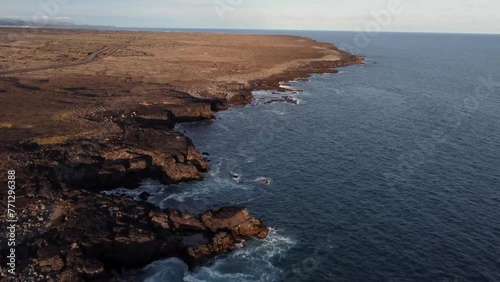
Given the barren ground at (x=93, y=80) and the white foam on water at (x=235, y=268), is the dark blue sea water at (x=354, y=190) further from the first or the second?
the barren ground at (x=93, y=80)

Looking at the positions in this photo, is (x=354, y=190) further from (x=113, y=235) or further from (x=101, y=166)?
(x=101, y=166)

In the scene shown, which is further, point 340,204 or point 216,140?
point 216,140

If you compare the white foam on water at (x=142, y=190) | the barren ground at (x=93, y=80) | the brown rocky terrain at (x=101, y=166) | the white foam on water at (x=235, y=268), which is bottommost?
the white foam on water at (x=235, y=268)

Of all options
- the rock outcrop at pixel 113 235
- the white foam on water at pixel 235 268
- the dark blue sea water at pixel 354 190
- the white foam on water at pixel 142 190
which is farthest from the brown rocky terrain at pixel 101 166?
the dark blue sea water at pixel 354 190

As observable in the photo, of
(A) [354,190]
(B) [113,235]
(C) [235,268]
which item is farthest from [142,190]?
(A) [354,190]

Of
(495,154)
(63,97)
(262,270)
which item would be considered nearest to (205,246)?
(262,270)

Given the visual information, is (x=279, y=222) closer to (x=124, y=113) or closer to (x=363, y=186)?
(x=363, y=186)
